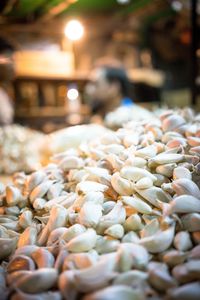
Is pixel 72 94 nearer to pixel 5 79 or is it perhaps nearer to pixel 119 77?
pixel 119 77

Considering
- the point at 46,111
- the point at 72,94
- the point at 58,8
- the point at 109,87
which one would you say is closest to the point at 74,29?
the point at 58,8

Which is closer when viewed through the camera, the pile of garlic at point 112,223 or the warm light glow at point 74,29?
the pile of garlic at point 112,223

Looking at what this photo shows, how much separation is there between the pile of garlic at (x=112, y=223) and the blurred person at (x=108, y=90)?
9.47ft

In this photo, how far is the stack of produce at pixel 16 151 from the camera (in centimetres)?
245

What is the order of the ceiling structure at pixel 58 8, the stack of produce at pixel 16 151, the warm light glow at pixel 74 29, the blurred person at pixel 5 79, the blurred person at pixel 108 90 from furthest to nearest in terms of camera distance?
the blurred person at pixel 108 90, the warm light glow at pixel 74 29, the ceiling structure at pixel 58 8, the blurred person at pixel 5 79, the stack of produce at pixel 16 151

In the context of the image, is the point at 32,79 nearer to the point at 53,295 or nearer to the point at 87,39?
the point at 87,39

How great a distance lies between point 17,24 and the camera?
15.2 ft

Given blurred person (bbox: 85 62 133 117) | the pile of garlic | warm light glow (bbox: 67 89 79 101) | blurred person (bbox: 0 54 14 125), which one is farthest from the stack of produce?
warm light glow (bbox: 67 89 79 101)

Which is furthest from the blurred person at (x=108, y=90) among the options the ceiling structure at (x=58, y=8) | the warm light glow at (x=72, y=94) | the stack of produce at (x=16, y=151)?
the stack of produce at (x=16, y=151)

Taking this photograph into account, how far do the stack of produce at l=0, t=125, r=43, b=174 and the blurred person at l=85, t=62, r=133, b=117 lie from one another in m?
1.99

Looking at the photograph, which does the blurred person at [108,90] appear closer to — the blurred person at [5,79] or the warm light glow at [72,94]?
the warm light glow at [72,94]

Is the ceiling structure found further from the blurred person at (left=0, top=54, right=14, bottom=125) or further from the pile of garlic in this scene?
the pile of garlic

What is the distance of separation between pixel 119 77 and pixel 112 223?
373 cm

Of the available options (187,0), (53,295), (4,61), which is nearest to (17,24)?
(4,61)
